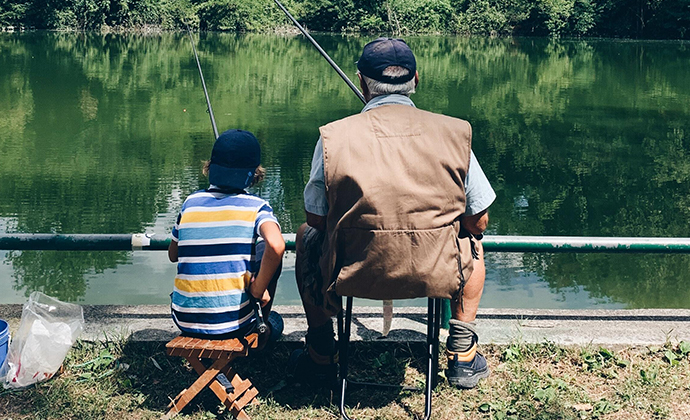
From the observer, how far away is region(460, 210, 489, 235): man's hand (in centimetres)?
257

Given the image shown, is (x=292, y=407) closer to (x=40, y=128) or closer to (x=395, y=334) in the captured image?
(x=395, y=334)

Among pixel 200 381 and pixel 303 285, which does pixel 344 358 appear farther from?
pixel 200 381

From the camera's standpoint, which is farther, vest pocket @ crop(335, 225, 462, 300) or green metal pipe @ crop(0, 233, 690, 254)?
green metal pipe @ crop(0, 233, 690, 254)

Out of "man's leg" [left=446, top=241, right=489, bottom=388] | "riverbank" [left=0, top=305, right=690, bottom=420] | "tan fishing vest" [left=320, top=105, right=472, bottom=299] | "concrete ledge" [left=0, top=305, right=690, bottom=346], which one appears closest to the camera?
"tan fishing vest" [left=320, top=105, right=472, bottom=299]

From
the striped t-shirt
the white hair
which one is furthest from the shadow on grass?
the white hair

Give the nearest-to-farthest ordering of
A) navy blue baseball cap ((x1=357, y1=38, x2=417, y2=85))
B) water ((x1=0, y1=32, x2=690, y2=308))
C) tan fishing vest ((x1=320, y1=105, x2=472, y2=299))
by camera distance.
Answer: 1. tan fishing vest ((x1=320, y1=105, x2=472, y2=299))
2. navy blue baseball cap ((x1=357, y1=38, x2=417, y2=85))
3. water ((x1=0, y1=32, x2=690, y2=308))

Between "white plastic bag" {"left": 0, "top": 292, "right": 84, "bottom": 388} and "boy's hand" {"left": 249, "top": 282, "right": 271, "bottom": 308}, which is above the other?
"boy's hand" {"left": 249, "top": 282, "right": 271, "bottom": 308}

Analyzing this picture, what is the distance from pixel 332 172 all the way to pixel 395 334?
107cm

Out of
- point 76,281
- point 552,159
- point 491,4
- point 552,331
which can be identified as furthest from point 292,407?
point 491,4

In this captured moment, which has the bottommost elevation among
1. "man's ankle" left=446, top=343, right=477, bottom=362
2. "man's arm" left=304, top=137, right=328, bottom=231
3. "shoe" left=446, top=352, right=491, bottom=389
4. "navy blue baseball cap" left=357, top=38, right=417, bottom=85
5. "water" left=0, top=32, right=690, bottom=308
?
"water" left=0, top=32, right=690, bottom=308

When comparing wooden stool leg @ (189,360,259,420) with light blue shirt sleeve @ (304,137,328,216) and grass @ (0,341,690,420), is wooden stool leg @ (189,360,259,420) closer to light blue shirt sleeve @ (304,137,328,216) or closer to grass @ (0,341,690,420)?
grass @ (0,341,690,420)

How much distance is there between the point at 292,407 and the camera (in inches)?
108

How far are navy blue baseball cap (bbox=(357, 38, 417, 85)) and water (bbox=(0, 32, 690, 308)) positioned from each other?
307cm

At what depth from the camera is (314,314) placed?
2.80 m
